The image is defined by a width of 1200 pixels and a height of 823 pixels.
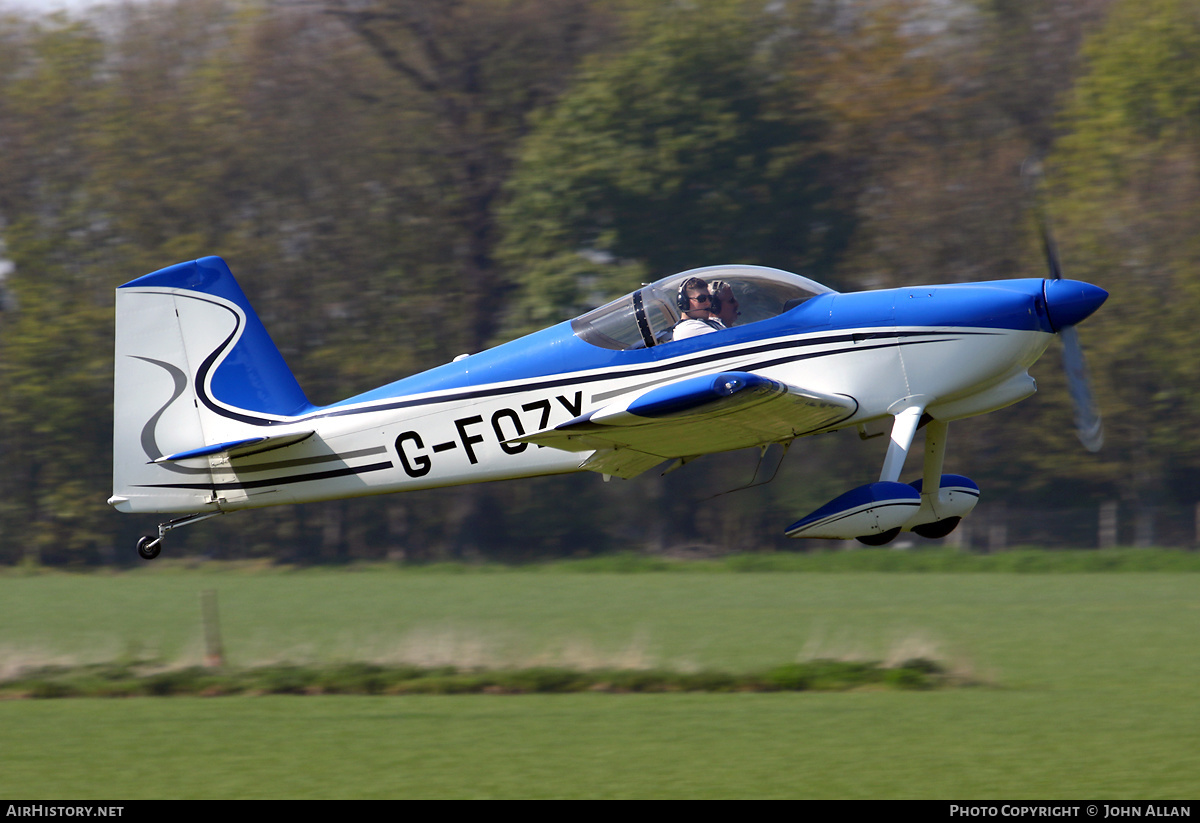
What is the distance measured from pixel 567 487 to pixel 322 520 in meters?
7.47

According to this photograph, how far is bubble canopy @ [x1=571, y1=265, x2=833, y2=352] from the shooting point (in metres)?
8.96

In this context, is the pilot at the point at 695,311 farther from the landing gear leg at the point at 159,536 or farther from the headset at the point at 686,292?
the landing gear leg at the point at 159,536

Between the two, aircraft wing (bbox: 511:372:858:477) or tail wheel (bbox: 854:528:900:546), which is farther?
tail wheel (bbox: 854:528:900:546)

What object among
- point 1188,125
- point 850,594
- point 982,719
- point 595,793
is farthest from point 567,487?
point 595,793

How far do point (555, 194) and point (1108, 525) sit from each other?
683 inches

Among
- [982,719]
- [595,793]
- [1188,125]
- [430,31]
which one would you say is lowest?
[982,719]

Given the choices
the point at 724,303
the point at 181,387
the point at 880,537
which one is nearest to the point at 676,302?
the point at 724,303

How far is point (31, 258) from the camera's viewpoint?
3662 cm

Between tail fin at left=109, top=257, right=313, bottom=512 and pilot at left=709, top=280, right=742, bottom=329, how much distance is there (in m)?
3.52

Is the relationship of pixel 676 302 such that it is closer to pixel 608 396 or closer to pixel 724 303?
pixel 724 303

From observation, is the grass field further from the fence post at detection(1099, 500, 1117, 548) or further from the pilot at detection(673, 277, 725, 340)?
the fence post at detection(1099, 500, 1117, 548)

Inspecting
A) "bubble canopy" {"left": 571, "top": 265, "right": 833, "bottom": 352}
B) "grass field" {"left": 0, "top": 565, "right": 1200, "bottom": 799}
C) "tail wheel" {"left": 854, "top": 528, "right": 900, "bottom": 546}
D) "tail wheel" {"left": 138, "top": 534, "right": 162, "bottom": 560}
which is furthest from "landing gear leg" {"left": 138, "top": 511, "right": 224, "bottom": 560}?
"tail wheel" {"left": 854, "top": 528, "right": 900, "bottom": 546}

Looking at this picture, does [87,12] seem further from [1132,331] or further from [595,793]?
[595,793]

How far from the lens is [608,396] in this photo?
9086 mm
